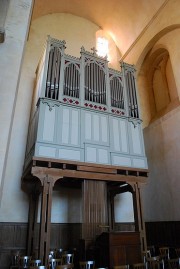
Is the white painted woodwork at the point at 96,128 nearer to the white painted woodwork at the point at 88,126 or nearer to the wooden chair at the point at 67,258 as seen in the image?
the white painted woodwork at the point at 88,126

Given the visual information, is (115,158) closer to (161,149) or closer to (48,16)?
(161,149)

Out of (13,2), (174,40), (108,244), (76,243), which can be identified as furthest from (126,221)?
(13,2)

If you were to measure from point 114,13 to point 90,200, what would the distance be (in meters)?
11.1

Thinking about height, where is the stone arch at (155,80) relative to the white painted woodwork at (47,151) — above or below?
above

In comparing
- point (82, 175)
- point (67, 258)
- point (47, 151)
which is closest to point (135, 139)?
point (82, 175)

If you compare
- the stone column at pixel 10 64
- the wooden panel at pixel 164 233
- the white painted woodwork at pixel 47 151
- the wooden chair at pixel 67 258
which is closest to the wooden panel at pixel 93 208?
the wooden chair at pixel 67 258

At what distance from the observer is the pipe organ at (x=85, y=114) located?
7.17m

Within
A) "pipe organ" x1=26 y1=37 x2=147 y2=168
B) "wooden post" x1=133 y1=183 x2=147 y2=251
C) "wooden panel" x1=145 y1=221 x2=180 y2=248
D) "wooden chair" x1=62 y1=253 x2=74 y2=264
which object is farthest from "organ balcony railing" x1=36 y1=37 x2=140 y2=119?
"wooden chair" x1=62 y1=253 x2=74 y2=264

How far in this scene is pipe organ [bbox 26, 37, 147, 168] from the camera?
7172mm

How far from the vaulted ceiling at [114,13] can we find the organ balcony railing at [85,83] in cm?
408

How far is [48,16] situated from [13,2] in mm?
7867

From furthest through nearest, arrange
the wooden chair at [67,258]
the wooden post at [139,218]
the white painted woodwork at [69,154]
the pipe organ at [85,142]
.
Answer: the wooden post at [139,218] → the white painted woodwork at [69,154] → the pipe organ at [85,142] → the wooden chair at [67,258]

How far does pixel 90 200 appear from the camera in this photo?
Result: 7125 mm

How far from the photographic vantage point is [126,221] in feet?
33.4
